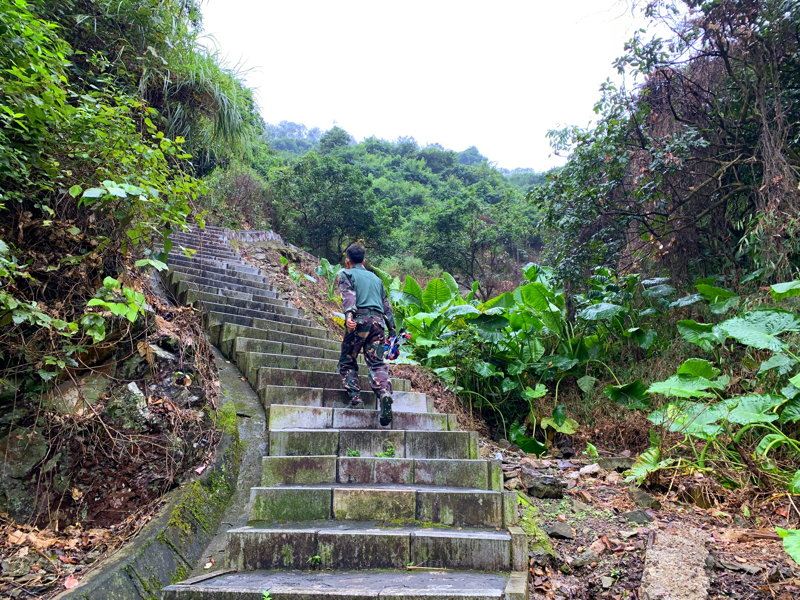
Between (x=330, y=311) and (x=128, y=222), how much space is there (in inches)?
217

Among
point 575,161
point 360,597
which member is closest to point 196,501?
point 360,597

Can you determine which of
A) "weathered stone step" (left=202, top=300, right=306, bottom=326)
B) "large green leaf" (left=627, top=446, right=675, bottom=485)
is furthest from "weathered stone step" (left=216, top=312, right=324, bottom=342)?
"large green leaf" (left=627, top=446, right=675, bottom=485)

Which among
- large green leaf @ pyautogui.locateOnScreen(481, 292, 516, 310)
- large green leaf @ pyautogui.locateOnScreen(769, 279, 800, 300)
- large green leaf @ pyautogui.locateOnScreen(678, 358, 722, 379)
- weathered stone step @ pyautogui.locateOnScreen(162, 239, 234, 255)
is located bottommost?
large green leaf @ pyautogui.locateOnScreen(678, 358, 722, 379)

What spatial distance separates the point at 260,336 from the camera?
5.59 meters

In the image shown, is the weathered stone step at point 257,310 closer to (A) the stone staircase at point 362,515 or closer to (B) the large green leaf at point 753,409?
(A) the stone staircase at point 362,515

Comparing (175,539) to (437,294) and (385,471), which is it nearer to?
(385,471)

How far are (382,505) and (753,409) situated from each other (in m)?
2.90

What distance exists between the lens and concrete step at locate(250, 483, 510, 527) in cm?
307

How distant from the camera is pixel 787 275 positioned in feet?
16.1

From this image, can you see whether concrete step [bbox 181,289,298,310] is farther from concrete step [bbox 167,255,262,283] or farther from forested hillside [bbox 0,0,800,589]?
concrete step [bbox 167,255,262,283]

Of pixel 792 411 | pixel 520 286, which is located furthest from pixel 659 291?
pixel 792 411

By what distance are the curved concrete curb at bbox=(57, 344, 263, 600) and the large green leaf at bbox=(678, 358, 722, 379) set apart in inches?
148

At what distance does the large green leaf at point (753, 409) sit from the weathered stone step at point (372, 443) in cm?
195

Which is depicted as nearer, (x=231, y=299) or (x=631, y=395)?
(x=631, y=395)
